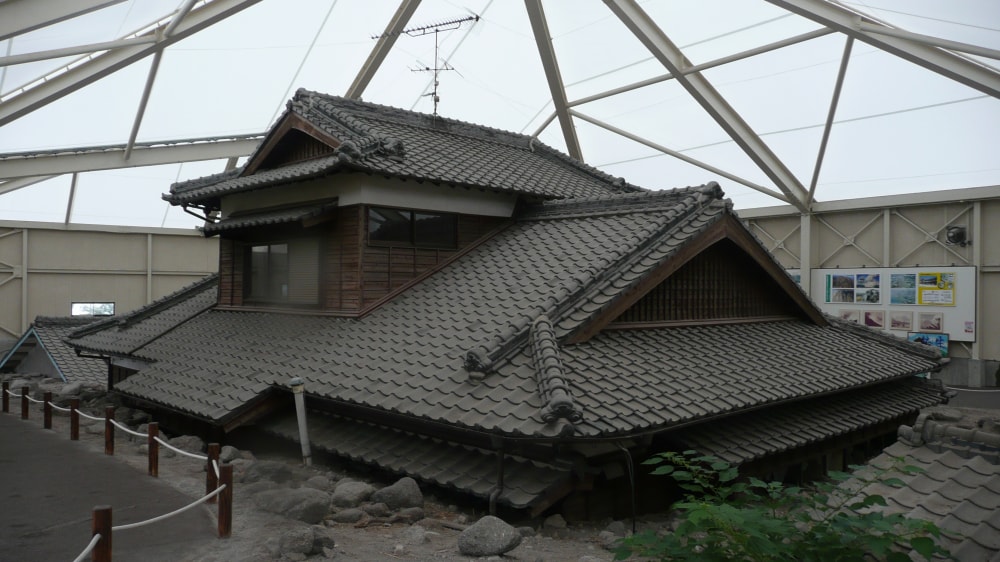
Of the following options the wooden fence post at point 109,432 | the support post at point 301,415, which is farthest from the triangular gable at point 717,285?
the wooden fence post at point 109,432

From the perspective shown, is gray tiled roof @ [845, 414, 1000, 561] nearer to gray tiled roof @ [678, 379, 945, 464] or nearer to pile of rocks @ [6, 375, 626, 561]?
pile of rocks @ [6, 375, 626, 561]

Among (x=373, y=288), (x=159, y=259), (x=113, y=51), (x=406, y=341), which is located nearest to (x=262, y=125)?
(x=113, y=51)

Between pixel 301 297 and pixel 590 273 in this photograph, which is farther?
pixel 301 297

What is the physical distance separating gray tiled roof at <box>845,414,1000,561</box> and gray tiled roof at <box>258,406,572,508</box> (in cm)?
288

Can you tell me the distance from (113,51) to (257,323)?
6.80 metres

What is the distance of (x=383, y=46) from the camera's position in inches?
755

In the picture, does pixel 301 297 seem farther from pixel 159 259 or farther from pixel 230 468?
pixel 159 259

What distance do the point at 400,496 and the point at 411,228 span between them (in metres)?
5.29

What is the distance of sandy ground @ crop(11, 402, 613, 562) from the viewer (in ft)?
18.9

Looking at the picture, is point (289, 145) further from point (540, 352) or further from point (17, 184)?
point (17, 184)

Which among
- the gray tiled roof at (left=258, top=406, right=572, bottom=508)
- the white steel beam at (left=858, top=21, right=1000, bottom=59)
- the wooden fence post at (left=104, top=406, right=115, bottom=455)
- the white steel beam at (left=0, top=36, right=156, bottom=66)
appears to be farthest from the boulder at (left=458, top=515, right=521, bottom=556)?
the white steel beam at (left=858, top=21, right=1000, bottom=59)

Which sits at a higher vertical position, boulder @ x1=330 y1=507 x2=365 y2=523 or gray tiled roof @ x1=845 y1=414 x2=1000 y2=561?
gray tiled roof @ x1=845 y1=414 x2=1000 y2=561

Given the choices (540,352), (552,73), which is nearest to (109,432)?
(540,352)

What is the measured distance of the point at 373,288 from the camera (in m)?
10.7
